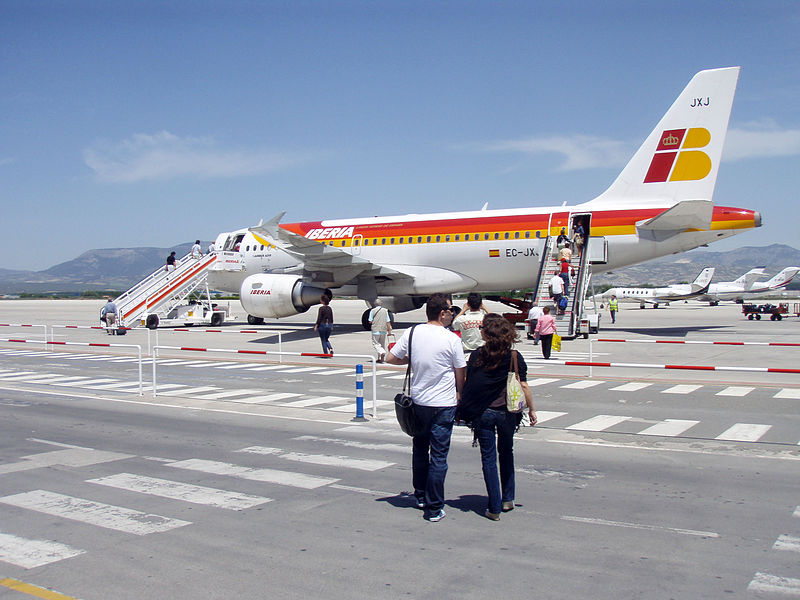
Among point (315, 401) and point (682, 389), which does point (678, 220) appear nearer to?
point (682, 389)

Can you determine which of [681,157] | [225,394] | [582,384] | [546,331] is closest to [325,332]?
[225,394]

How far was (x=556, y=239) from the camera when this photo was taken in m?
25.1

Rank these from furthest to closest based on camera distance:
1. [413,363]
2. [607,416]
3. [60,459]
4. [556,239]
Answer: [556,239], [607,416], [60,459], [413,363]

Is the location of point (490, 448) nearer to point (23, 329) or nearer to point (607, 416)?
point (607, 416)

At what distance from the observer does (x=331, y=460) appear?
27.0 ft

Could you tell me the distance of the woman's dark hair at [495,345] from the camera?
602 cm

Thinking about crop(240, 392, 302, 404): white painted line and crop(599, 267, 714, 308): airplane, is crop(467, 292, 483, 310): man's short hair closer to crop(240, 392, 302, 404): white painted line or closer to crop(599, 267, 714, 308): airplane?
crop(240, 392, 302, 404): white painted line

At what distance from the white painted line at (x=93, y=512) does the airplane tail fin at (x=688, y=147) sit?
22059mm

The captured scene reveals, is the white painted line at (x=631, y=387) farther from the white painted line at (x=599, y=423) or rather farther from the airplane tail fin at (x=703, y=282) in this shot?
the airplane tail fin at (x=703, y=282)

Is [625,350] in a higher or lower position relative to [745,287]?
lower

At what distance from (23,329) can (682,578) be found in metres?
35.9

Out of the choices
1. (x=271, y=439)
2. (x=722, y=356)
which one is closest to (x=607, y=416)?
(x=271, y=439)

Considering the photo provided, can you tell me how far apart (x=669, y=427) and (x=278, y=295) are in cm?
1888

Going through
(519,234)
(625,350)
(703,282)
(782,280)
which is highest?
(519,234)
